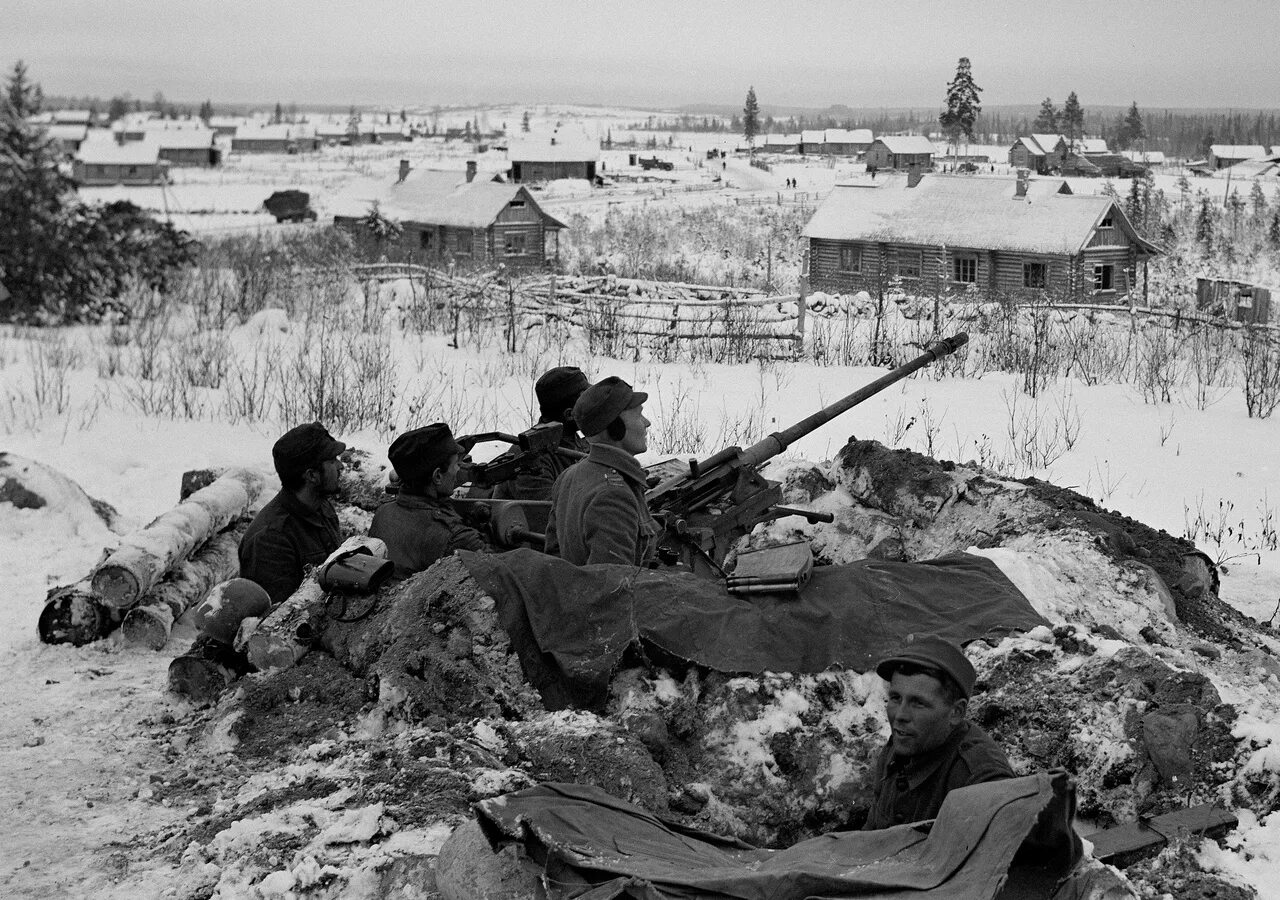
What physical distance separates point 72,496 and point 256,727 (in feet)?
13.8

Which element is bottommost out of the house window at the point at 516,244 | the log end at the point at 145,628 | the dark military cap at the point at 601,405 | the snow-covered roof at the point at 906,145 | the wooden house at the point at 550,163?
the log end at the point at 145,628

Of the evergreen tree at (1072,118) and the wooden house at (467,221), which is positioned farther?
the evergreen tree at (1072,118)

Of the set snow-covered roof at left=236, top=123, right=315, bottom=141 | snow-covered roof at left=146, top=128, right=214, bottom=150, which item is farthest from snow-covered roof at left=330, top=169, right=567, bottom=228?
snow-covered roof at left=236, top=123, right=315, bottom=141

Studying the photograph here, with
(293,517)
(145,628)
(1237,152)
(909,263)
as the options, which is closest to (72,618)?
(145,628)

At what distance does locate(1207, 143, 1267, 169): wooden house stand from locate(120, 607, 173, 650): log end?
8411 centimetres

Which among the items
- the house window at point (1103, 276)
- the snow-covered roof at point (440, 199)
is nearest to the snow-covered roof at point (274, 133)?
the snow-covered roof at point (440, 199)

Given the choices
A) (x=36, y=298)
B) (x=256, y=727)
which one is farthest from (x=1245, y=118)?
(x=256, y=727)

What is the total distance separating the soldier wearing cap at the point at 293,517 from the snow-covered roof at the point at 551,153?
60.8 metres

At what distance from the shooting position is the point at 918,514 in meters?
7.59

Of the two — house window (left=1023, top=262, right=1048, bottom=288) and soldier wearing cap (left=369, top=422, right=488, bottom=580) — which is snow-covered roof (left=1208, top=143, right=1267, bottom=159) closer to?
house window (left=1023, top=262, right=1048, bottom=288)

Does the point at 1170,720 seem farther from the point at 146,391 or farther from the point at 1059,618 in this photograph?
the point at 146,391

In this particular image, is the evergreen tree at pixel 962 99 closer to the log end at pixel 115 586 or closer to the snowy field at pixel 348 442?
the snowy field at pixel 348 442

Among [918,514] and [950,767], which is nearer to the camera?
[950,767]

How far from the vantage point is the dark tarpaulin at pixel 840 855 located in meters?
3.05
